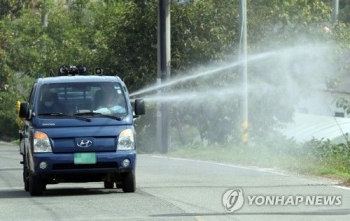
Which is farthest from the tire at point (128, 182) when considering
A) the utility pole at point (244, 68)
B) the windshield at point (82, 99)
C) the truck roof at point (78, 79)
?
the utility pole at point (244, 68)

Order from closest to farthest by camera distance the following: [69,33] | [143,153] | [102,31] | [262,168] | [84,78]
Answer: [84,78] < [262,168] < [143,153] < [102,31] < [69,33]

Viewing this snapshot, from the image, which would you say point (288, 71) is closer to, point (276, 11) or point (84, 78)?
point (276, 11)

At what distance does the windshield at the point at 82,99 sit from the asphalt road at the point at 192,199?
4.60ft

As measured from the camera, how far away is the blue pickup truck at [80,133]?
19016 millimetres

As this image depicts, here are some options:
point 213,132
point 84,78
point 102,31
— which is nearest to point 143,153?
point 213,132

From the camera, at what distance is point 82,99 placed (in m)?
19.8

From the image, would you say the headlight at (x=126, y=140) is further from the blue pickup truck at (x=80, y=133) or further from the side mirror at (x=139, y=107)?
the side mirror at (x=139, y=107)

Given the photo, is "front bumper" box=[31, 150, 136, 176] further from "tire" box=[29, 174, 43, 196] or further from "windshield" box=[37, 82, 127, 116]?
"windshield" box=[37, 82, 127, 116]

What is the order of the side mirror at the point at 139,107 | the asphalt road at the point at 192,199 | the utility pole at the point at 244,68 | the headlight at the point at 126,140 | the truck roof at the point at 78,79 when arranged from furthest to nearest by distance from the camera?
1. the utility pole at the point at 244,68
2. the truck roof at the point at 78,79
3. the side mirror at the point at 139,107
4. the headlight at the point at 126,140
5. the asphalt road at the point at 192,199

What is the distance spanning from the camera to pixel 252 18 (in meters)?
41.0

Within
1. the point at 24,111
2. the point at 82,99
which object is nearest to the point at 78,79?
the point at 82,99

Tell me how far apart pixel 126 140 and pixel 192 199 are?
6.35 feet

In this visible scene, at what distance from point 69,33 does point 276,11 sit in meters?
19.0

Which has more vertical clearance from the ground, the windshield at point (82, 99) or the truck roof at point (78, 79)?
the truck roof at point (78, 79)
